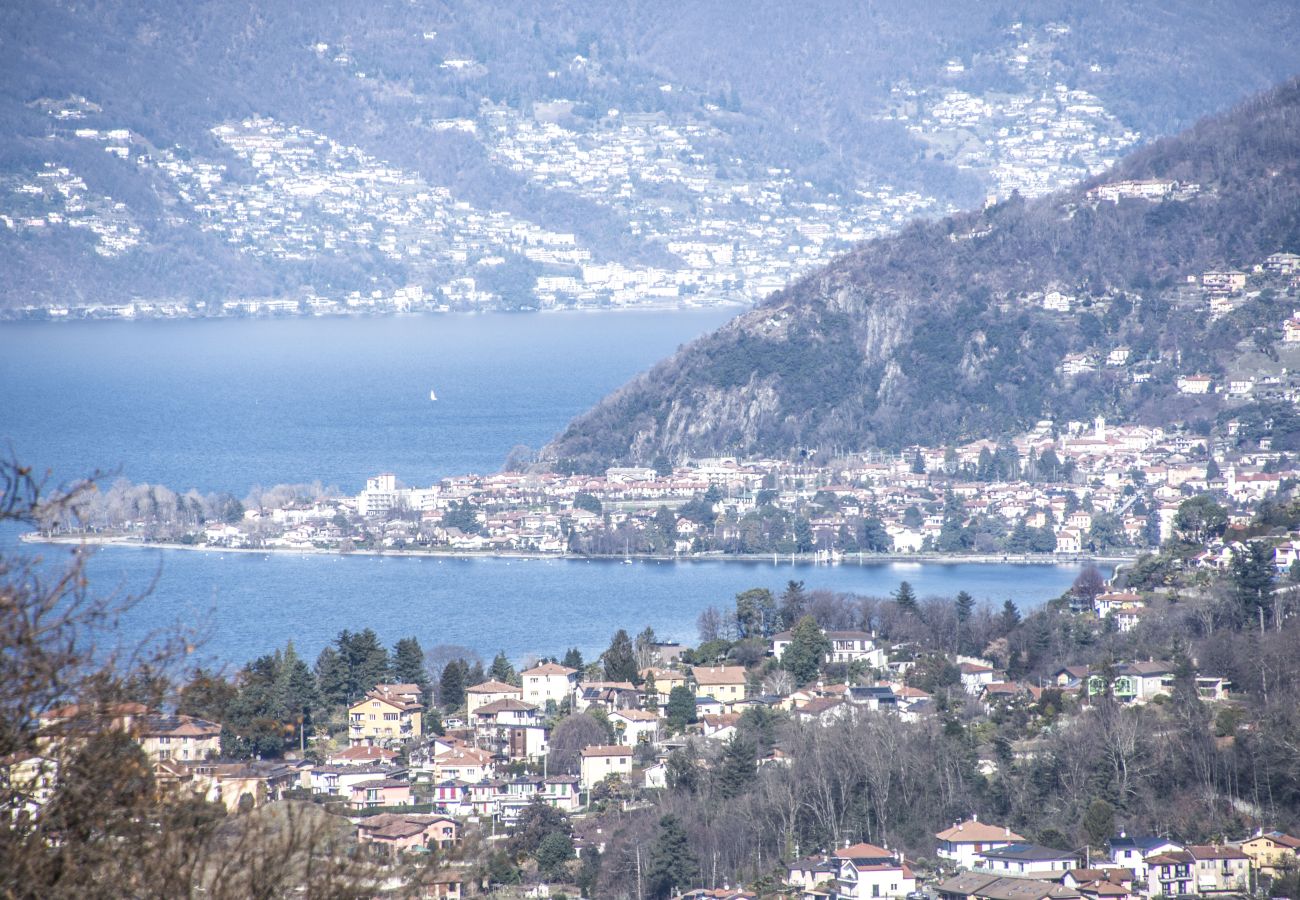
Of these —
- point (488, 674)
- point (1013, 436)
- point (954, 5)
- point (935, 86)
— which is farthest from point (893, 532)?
point (954, 5)

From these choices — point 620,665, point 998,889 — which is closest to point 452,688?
point 620,665

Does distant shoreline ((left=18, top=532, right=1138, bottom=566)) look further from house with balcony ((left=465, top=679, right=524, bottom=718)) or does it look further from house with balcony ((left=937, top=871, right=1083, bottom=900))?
house with balcony ((left=937, top=871, right=1083, bottom=900))

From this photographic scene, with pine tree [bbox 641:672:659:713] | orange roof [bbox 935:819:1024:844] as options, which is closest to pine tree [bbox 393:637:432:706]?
pine tree [bbox 641:672:659:713]

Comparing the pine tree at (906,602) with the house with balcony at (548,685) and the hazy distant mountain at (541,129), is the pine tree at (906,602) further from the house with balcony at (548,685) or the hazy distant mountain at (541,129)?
the hazy distant mountain at (541,129)

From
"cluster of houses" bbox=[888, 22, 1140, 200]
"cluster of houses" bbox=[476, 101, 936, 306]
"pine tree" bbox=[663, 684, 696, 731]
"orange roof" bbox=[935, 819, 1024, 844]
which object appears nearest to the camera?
"orange roof" bbox=[935, 819, 1024, 844]

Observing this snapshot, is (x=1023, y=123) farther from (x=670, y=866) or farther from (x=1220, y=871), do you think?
Result: (x=670, y=866)

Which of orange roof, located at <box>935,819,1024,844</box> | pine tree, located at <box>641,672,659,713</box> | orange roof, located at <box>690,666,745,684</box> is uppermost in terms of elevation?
orange roof, located at <box>690,666,745,684</box>
